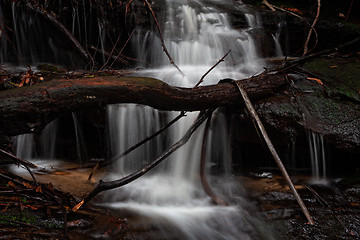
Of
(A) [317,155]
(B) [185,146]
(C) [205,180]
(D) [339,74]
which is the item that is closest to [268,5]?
(D) [339,74]

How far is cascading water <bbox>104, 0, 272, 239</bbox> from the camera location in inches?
112

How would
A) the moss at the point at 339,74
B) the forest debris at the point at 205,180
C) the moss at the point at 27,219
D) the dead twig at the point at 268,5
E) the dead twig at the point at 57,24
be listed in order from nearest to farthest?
the moss at the point at 27,219
the forest debris at the point at 205,180
the moss at the point at 339,74
the dead twig at the point at 57,24
the dead twig at the point at 268,5

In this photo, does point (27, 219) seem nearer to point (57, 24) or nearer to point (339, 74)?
point (339, 74)

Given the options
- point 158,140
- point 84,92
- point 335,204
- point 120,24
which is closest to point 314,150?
point 335,204

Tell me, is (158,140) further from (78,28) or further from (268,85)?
(78,28)

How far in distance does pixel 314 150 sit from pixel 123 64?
4.24m

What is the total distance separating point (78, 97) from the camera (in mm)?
2463

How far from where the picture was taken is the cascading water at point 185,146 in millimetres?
2852

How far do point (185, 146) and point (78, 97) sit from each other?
6.54 ft

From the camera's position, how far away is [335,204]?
299 cm

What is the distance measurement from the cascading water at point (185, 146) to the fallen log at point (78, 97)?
1.09 metres

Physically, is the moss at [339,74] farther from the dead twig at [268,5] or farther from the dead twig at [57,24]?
the dead twig at [57,24]

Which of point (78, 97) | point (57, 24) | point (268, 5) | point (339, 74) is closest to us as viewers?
point (78, 97)

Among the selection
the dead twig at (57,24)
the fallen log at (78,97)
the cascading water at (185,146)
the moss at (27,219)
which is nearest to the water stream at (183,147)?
the cascading water at (185,146)
